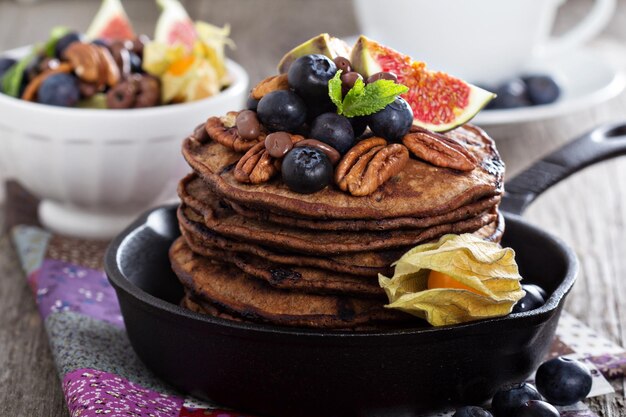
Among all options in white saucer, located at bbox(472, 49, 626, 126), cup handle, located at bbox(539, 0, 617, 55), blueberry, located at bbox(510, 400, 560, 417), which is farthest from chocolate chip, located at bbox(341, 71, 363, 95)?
cup handle, located at bbox(539, 0, 617, 55)

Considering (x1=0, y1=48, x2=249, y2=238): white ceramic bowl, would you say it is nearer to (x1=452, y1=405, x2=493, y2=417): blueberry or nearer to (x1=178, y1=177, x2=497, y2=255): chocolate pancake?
(x1=178, y1=177, x2=497, y2=255): chocolate pancake

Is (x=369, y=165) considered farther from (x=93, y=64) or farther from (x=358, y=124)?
(x=93, y=64)

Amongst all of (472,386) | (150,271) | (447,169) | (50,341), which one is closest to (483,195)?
(447,169)

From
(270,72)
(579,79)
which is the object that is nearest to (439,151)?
(579,79)

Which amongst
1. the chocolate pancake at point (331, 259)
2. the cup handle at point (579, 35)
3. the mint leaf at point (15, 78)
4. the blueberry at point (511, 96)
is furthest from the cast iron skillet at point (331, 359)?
the cup handle at point (579, 35)

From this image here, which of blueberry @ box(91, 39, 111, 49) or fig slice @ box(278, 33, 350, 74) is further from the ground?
fig slice @ box(278, 33, 350, 74)

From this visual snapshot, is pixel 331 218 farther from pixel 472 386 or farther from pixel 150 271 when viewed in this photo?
pixel 150 271
